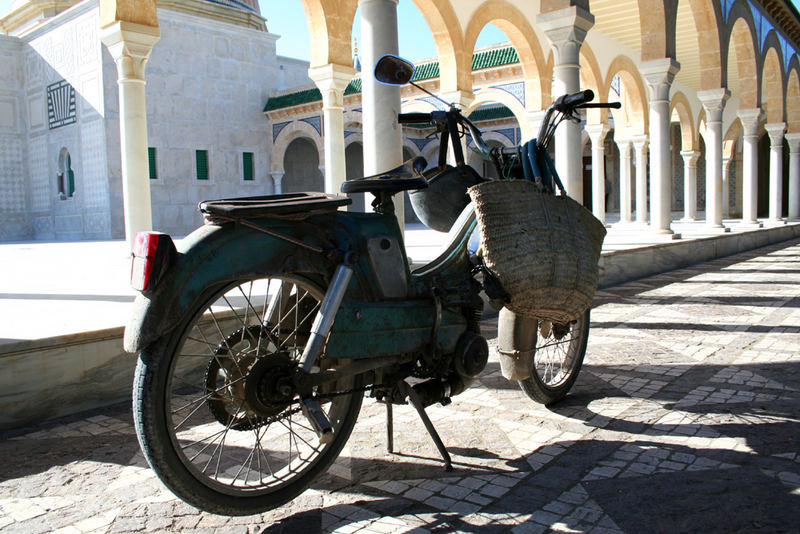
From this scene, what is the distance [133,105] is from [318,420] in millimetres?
7479

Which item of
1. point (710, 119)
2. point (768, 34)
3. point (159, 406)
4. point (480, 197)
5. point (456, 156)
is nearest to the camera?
point (159, 406)

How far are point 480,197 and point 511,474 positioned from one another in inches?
39.7

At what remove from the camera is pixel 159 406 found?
70.4 inches

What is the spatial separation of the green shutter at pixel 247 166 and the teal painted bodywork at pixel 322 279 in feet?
76.4

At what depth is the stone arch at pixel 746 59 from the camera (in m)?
15.5

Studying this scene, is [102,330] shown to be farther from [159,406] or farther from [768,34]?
[768,34]

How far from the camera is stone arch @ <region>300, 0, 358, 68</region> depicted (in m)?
10.4

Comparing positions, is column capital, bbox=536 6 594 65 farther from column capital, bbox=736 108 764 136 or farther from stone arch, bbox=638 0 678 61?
column capital, bbox=736 108 764 136

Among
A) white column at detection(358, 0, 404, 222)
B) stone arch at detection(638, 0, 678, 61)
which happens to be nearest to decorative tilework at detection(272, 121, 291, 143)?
stone arch at detection(638, 0, 678, 61)

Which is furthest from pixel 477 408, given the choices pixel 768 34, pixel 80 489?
pixel 768 34

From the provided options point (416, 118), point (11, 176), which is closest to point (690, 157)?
point (416, 118)

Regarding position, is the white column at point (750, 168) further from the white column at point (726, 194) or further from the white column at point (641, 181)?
the white column at point (726, 194)

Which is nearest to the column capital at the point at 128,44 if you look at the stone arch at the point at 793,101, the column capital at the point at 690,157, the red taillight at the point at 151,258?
the red taillight at the point at 151,258

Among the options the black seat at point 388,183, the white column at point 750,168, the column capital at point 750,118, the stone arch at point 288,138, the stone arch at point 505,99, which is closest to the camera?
the black seat at point 388,183
